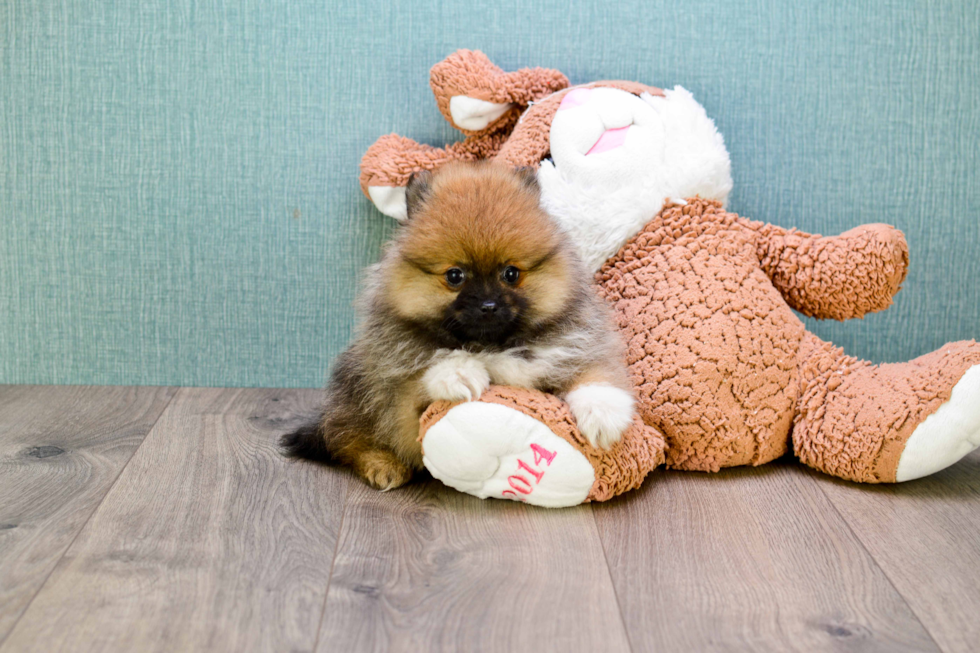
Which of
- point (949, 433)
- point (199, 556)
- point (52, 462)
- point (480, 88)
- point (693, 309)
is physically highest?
point (480, 88)

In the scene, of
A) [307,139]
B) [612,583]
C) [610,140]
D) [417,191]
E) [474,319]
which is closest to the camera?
[612,583]

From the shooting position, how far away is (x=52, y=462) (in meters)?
1.88

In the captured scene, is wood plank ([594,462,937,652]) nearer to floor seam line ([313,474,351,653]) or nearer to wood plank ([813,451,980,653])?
wood plank ([813,451,980,653])

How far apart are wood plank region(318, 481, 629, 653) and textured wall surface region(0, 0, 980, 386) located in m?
0.90

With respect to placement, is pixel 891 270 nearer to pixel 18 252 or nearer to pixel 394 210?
pixel 394 210

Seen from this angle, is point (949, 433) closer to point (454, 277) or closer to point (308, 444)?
point (454, 277)

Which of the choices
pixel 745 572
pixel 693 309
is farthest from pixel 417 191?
pixel 745 572

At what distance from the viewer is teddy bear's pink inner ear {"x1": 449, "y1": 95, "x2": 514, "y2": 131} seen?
80.4 inches

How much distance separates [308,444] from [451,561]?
622 mm

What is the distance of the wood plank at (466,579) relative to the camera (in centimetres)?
123

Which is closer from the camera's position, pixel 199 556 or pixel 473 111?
pixel 199 556

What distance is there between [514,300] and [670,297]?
446 mm

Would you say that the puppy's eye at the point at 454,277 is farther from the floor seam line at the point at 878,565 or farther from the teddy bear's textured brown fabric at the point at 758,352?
the floor seam line at the point at 878,565

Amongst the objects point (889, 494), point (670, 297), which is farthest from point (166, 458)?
point (889, 494)
